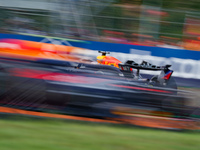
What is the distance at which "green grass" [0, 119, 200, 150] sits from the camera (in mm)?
2075

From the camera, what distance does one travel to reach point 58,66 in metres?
2.98

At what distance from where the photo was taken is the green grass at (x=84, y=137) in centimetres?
208

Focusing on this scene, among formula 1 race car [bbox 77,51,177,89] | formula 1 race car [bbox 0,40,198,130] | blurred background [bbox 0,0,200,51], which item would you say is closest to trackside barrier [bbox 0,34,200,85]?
blurred background [bbox 0,0,200,51]

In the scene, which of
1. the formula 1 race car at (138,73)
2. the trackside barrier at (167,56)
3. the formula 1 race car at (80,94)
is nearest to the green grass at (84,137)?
the formula 1 race car at (80,94)

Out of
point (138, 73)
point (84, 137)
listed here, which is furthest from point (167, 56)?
point (84, 137)

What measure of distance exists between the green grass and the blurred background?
4435mm

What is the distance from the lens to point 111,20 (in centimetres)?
724

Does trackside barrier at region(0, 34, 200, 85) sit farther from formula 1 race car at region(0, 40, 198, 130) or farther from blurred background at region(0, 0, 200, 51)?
formula 1 race car at region(0, 40, 198, 130)

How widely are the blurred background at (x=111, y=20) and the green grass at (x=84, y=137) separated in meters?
4.44

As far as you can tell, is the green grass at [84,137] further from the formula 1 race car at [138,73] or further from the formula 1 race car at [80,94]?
the formula 1 race car at [138,73]

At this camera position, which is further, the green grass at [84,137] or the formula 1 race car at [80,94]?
the formula 1 race car at [80,94]

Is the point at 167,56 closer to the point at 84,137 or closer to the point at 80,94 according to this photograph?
the point at 80,94

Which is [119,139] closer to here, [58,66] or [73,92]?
[73,92]

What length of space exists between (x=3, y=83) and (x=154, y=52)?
180 inches
